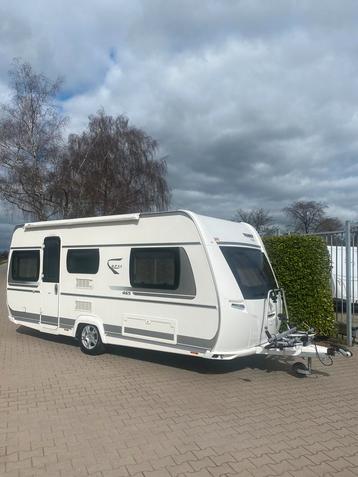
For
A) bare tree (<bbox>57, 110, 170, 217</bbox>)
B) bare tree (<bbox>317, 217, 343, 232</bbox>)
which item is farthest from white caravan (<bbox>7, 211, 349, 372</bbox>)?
bare tree (<bbox>317, 217, 343, 232</bbox>)

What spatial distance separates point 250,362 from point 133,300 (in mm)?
2231

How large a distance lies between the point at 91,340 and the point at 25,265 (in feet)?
8.51

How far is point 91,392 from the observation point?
242 inches

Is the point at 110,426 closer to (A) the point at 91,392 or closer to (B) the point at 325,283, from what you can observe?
(A) the point at 91,392

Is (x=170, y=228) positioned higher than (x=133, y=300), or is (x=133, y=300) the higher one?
(x=170, y=228)

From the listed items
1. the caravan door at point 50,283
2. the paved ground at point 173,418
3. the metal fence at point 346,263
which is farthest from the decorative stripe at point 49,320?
the metal fence at point 346,263

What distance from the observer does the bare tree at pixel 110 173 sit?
2634 cm

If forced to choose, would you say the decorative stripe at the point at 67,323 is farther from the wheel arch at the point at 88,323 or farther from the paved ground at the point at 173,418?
the paved ground at the point at 173,418

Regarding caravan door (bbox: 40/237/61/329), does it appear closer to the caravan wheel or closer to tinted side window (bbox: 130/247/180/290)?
the caravan wheel

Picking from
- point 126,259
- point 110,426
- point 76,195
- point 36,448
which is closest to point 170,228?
point 126,259

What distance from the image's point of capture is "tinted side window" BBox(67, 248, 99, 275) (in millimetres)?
8289

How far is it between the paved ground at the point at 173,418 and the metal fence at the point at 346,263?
124 cm

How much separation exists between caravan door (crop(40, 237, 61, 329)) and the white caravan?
20 millimetres

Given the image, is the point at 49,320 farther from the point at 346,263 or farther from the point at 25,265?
the point at 346,263
